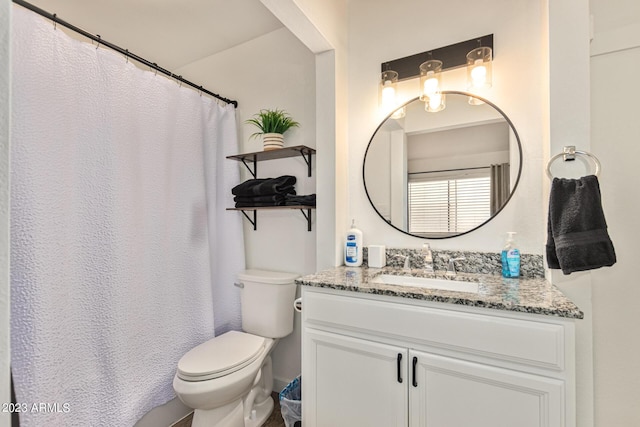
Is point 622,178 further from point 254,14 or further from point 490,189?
point 254,14

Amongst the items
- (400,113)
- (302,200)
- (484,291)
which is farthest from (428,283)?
(400,113)

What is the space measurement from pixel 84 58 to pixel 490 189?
2.04 m

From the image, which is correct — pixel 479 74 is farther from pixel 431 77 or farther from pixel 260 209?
pixel 260 209

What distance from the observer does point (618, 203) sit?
1235 millimetres

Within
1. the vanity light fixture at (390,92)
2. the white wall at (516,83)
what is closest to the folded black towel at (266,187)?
the white wall at (516,83)

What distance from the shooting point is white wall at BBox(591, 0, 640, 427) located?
1.21m

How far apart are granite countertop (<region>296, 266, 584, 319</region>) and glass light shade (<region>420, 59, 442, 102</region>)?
95cm

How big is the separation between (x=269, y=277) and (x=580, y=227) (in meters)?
1.52

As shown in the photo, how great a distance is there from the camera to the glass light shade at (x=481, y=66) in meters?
1.43

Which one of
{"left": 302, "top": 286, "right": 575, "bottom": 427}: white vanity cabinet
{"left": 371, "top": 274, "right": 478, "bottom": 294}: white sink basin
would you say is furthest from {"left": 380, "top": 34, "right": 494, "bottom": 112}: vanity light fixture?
{"left": 302, "top": 286, "right": 575, "bottom": 427}: white vanity cabinet

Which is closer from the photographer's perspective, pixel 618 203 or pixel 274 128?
pixel 618 203

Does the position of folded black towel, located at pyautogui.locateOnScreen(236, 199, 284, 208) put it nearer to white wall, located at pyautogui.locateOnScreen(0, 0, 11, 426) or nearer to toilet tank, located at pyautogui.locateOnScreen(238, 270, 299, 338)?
toilet tank, located at pyautogui.locateOnScreen(238, 270, 299, 338)

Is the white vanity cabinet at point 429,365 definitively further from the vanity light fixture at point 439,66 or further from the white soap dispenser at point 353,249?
the vanity light fixture at point 439,66

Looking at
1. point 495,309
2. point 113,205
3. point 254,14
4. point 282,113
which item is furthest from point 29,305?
point 254,14
